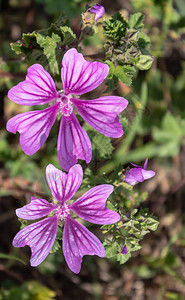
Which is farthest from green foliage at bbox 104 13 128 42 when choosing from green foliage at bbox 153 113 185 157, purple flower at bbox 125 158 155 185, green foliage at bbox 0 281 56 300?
green foliage at bbox 0 281 56 300

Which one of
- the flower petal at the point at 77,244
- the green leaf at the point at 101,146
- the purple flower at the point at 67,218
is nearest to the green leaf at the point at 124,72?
the green leaf at the point at 101,146

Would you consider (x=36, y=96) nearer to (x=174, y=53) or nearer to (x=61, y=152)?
(x=61, y=152)

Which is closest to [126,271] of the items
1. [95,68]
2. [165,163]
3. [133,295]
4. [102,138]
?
[133,295]

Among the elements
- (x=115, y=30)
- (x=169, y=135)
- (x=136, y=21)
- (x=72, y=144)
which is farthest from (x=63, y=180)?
(x=169, y=135)

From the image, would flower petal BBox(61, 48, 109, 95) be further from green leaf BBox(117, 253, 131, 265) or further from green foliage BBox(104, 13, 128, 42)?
green leaf BBox(117, 253, 131, 265)

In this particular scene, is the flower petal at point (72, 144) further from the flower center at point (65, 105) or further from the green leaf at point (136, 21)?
the green leaf at point (136, 21)

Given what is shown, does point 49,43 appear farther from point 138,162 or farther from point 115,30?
point 138,162

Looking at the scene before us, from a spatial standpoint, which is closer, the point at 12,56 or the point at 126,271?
the point at 12,56
